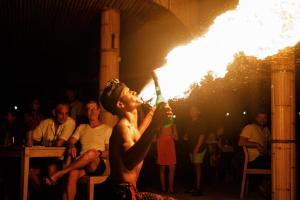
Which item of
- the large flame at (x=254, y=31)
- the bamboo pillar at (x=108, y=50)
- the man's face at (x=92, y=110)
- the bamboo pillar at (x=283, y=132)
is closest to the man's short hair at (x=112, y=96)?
the large flame at (x=254, y=31)

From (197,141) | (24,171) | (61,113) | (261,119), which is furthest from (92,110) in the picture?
(261,119)

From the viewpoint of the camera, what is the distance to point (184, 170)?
11.3 meters

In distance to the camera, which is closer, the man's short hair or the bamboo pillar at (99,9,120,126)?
the man's short hair

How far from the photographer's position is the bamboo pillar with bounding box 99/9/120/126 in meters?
7.28

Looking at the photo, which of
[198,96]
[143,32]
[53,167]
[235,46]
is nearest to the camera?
[235,46]

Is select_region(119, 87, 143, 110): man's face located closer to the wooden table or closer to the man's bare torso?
the man's bare torso

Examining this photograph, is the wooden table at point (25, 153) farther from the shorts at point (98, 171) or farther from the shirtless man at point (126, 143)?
the shirtless man at point (126, 143)

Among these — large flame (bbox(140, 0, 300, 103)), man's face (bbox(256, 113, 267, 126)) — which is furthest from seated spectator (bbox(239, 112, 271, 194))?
large flame (bbox(140, 0, 300, 103))

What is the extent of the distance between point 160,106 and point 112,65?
3949mm

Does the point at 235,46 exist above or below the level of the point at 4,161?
above

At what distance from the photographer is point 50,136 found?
6602 millimetres

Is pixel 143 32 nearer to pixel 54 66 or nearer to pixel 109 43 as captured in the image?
pixel 109 43

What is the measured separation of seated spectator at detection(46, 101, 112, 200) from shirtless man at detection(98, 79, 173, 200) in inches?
87.0

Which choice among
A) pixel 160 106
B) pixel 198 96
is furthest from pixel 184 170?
pixel 160 106
